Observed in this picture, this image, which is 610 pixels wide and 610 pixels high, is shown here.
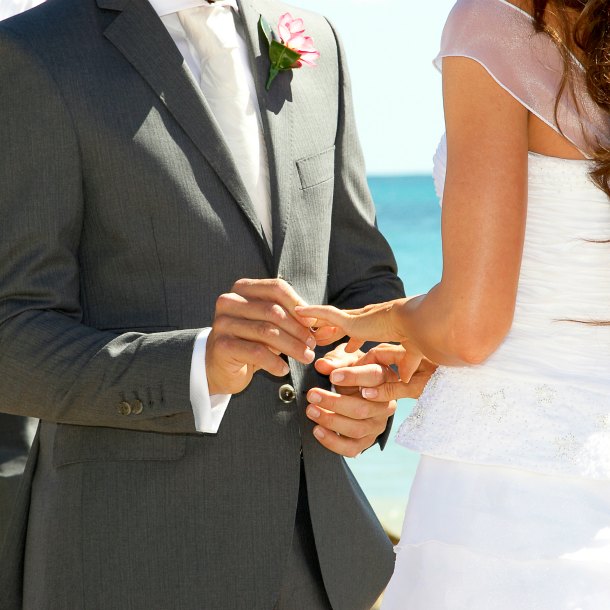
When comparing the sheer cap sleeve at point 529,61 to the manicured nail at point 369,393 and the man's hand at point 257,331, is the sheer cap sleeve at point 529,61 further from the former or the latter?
the manicured nail at point 369,393

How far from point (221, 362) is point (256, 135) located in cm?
65

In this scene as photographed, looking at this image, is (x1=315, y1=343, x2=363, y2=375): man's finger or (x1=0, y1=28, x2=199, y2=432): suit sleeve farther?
(x1=315, y1=343, x2=363, y2=375): man's finger

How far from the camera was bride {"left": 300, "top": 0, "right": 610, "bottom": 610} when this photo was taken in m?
1.97

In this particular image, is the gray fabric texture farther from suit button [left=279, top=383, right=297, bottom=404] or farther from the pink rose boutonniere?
the pink rose boutonniere

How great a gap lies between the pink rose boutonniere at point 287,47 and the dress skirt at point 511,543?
1056 millimetres

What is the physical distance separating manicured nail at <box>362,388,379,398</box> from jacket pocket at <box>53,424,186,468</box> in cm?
42

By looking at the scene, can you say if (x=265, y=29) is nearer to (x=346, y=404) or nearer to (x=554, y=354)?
(x=346, y=404)

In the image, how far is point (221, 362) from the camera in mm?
2189

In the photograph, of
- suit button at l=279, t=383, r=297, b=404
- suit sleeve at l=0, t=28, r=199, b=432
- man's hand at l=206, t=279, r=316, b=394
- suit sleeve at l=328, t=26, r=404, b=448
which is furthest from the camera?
suit sleeve at l=328, t=26, r=404, b=448

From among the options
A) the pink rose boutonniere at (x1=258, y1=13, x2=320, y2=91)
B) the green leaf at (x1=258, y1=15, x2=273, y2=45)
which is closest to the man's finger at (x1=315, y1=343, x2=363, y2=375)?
the pink rose boutonniere at (x1=258, y1=13, x2=320, y2=91)

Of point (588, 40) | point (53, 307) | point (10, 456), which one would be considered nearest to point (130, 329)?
point (53, 307)

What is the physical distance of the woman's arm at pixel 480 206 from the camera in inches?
76.9

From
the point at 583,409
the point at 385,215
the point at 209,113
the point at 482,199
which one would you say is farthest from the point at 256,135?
the point at 385,215

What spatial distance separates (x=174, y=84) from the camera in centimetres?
242
